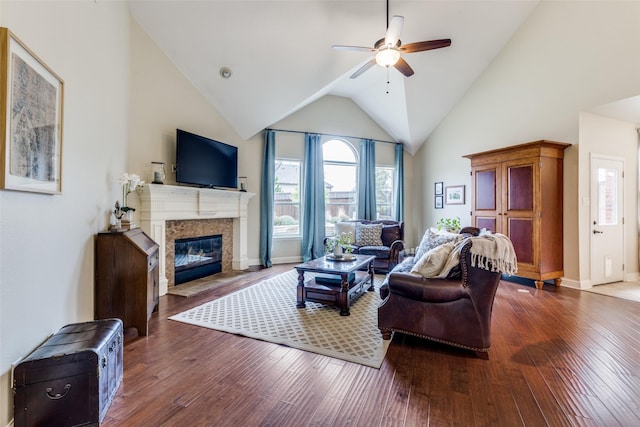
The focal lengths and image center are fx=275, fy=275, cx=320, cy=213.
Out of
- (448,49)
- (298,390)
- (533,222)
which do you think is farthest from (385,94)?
(298,390)

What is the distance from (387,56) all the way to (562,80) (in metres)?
3.03

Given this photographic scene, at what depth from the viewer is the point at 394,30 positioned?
3.00m

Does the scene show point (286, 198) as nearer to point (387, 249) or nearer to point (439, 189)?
point (387, 249)

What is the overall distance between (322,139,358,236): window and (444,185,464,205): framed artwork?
2079 mm

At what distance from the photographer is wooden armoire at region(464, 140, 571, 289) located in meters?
4.10

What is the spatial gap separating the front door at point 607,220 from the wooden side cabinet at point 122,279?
597 cm

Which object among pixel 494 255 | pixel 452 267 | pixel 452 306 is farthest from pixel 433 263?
pixel 494 255

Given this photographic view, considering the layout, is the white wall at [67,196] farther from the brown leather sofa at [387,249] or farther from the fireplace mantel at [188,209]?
the brown leather sofa at [387,249]

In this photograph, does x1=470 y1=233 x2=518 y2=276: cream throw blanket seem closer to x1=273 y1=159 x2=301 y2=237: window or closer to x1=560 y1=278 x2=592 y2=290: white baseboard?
x1=560 y1=278 x2=592 y2=290: white baseboard

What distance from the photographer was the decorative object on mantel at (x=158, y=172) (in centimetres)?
383

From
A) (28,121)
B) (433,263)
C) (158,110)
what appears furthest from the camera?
(158,110)

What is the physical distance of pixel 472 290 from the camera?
86.9 inches

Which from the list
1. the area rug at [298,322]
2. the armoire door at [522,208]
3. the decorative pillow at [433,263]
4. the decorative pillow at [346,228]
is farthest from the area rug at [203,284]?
the armoire door at [522,208]

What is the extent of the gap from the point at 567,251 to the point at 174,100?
21.3 ft
